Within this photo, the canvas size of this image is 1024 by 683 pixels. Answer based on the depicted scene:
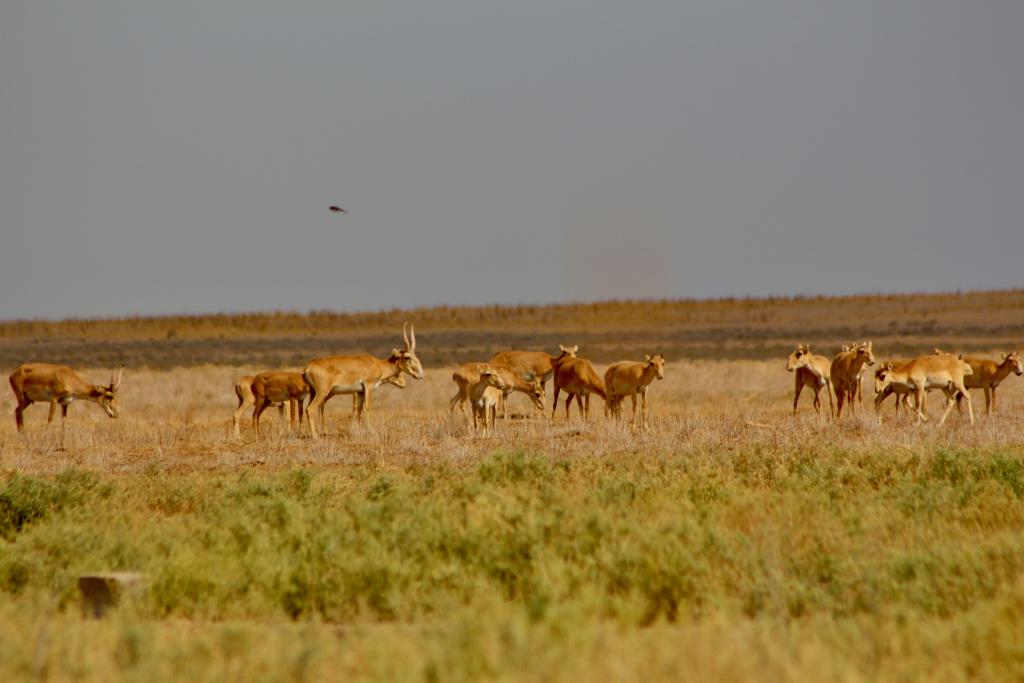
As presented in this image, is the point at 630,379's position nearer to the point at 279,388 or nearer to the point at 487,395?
the point at 487,395

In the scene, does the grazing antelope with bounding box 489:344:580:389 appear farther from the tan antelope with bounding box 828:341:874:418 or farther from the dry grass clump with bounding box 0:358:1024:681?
the dry grass clump with bounding box 0:358:1024:681

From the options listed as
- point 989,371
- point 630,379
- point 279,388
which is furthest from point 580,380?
point 989,371

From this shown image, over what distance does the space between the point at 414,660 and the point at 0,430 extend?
18.7 meters

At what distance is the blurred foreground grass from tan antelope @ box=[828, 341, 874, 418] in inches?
338

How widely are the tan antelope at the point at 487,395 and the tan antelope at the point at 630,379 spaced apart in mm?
2459

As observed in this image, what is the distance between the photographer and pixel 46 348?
6450cm

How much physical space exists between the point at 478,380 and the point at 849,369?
691cm

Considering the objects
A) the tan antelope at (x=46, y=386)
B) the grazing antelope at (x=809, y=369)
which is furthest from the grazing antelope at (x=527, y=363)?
the tan antelope at (x=46, y=386)

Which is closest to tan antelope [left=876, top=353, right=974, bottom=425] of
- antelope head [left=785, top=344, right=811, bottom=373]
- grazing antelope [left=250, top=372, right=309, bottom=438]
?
antelope head [left=785, top=344, right=811, bottom=373]

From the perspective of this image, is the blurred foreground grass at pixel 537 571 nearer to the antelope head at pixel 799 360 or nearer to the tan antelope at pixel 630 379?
the tan antelope at pixel 630 379

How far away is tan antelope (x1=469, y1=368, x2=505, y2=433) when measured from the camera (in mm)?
21625

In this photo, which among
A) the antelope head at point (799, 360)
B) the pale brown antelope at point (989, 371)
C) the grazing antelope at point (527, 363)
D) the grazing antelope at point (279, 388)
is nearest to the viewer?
the grazing antelope at point (279, 388)

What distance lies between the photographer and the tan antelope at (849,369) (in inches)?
957

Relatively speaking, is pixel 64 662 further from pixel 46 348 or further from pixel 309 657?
pixel 46 348
